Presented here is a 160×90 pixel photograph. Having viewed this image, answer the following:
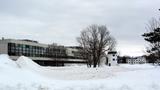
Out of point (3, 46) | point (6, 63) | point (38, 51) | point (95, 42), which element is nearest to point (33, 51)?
point (38, 51)

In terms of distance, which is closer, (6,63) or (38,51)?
(6,63)

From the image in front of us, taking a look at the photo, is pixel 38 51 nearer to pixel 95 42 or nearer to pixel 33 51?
pixel 33 51

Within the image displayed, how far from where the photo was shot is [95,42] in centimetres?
6356

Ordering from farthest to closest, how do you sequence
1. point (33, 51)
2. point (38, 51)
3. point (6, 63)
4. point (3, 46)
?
point (38, 51) < point (33, 51) < point (3, 46) < point (6, 63)

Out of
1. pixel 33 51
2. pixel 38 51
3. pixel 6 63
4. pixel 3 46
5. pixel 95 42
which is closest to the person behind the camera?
pixel 6 63

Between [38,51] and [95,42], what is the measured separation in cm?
5362

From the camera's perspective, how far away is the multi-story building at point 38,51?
325 ft

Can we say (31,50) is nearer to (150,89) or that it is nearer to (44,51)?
(44,51)

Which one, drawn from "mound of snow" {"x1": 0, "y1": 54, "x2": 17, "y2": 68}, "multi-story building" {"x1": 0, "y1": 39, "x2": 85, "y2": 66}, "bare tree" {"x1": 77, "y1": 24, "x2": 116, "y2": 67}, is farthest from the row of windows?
"mound of snow" {"x1": 0, "y1": 54, "x2": 17, "y2": 68}

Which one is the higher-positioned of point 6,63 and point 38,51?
point 38,51

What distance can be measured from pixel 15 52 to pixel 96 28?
41754mm

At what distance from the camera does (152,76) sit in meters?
12.7

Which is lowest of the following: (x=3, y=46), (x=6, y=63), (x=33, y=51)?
(x=6, y=63)

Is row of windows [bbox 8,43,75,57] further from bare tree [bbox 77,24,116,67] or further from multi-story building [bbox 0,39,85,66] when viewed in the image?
bare tree [bbox 77,24,116,67]
